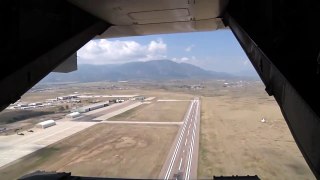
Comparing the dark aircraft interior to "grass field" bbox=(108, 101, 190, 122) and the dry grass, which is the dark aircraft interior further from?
"grass field" bbox=(108, 101, 190, 122)

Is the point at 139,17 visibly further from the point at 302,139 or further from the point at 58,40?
the point at 302,139

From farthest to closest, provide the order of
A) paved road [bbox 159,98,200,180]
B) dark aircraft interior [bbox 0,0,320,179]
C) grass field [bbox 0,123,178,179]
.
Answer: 1. grass field [bbox 0,123,178,179]
2. paved road [bbox 159,98,200,180]
3. dark aircraft interior [bbox 0,0,320,179]

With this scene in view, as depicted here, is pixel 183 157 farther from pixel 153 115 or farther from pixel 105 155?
pixel 153 115

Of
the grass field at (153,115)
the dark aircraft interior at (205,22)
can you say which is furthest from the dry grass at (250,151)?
the dark aircraft interior at (205,22)

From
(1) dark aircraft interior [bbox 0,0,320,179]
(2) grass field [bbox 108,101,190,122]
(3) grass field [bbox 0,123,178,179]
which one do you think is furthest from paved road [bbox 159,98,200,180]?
(1) dark aircraft interior [bbox 0,0,320,179]

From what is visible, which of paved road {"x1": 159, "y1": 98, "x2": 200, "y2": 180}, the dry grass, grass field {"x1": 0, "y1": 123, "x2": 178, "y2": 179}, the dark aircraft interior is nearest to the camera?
the dark aircraft interior

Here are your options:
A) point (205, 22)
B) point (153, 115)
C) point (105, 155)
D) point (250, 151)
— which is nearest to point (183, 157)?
point (250, 151)

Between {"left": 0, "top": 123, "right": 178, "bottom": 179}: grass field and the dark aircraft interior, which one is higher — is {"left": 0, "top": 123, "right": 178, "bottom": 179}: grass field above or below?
below
